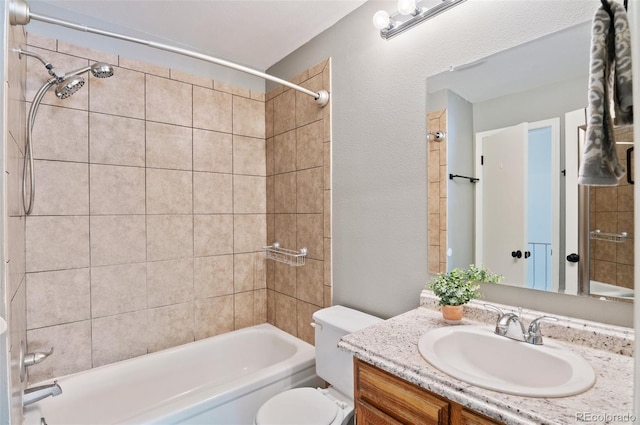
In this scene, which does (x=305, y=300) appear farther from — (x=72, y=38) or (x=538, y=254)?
(x=72, y=38)

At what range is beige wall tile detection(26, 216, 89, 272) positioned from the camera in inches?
69.0

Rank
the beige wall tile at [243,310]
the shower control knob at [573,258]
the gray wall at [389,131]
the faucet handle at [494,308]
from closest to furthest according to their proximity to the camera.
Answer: the shower control knob at [573,258]
the faucet handle at [494,308]
the gray wall at [389,131]
the beige wall tile at [243,310]

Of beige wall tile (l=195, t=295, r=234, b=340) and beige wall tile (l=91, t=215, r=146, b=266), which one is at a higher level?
beige wall tile (l=91, t=215, r=146, b=266)

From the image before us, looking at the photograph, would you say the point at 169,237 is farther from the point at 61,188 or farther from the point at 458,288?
the point at 458,288

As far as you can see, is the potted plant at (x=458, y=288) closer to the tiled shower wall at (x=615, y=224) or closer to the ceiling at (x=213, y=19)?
the tiled shower wall at (x=615, y=224)

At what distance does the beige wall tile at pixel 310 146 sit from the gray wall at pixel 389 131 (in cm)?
14

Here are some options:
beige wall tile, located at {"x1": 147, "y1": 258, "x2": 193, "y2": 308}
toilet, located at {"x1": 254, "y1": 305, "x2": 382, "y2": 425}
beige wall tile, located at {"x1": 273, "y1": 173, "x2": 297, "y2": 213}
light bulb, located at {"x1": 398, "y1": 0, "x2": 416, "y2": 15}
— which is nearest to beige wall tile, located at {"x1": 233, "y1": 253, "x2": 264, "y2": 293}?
beige wall tile, located at {"x1": 147, "y1": 258, "x2": 193, "y2": 308}

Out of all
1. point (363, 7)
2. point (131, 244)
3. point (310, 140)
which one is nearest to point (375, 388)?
point (310, 140)

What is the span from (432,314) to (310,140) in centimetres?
134

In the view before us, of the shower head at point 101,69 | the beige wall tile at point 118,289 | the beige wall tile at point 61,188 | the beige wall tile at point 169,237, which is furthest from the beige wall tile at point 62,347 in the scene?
the shower head at point 101,69

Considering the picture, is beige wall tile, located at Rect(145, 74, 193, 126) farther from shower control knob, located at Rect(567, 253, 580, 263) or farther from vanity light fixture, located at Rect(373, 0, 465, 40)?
shower control knob, located at Rect(567, 253, 580, 263)

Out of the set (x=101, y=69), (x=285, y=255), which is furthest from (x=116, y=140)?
(x=285, y=255)

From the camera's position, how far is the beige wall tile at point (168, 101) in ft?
6.98

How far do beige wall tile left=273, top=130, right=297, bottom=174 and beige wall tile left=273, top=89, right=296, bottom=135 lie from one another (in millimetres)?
50
